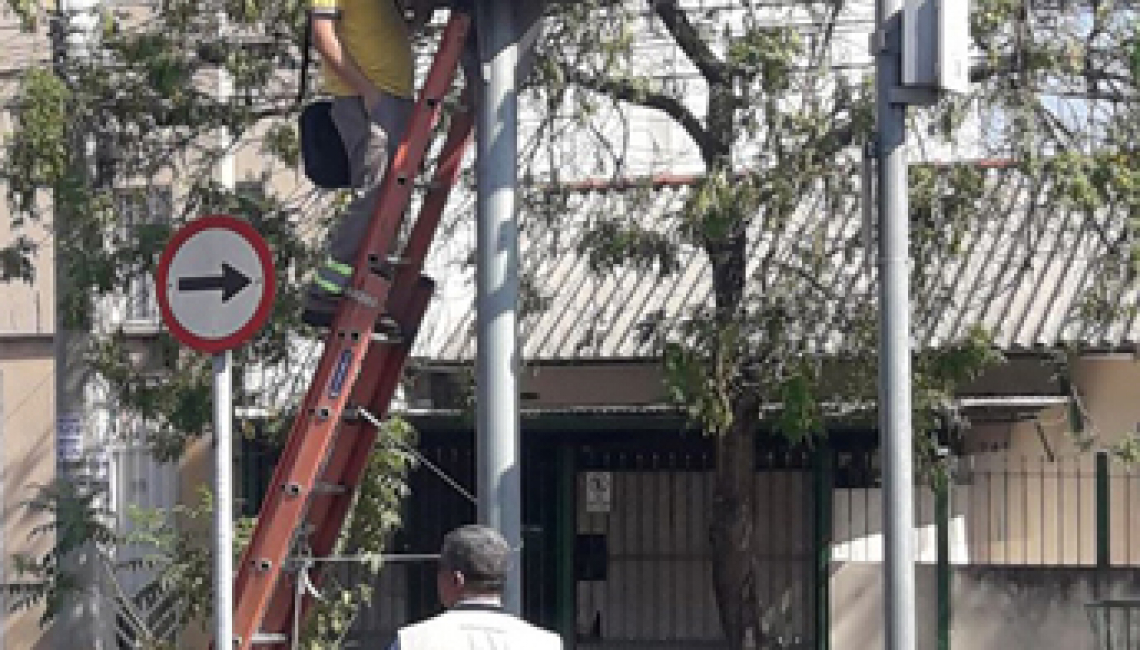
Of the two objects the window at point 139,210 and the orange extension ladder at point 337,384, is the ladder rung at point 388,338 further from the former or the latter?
the window at point 139,210

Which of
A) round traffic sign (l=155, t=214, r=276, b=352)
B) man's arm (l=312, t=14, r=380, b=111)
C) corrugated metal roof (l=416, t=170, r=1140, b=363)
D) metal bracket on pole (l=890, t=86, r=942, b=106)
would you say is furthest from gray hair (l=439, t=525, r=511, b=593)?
corrugated metal roof (l=416, t=170, r=1140, b=363)

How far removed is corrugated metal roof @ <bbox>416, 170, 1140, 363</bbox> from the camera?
1428 cm

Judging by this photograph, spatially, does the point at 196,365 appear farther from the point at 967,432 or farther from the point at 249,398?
the point at 967,432

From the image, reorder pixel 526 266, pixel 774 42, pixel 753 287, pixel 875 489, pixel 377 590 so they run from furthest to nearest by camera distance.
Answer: pixel 377 590 < pixel 875 489 < pixel 526 266 < pixel 753 287 < pixel 774 42

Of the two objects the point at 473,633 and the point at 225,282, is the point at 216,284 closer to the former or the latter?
the point at 225,282

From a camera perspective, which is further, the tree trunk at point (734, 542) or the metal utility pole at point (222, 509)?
the tree trunk at point (734, 542)

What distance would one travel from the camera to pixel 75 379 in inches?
584

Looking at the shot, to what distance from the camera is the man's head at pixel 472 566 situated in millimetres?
6168

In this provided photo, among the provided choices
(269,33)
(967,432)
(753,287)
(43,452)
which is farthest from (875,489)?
(43,452)

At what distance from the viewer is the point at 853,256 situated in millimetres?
14523

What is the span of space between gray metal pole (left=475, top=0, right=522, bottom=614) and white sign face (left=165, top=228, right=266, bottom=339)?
96 centimetres

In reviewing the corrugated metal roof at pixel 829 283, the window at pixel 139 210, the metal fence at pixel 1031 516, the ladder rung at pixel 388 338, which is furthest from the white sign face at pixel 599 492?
the ladder rung at pixel 388 338

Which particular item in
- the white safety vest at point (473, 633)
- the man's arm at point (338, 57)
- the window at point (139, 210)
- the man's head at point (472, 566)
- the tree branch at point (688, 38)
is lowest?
the white safety vest at point (473, 633)

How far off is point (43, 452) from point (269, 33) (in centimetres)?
699
